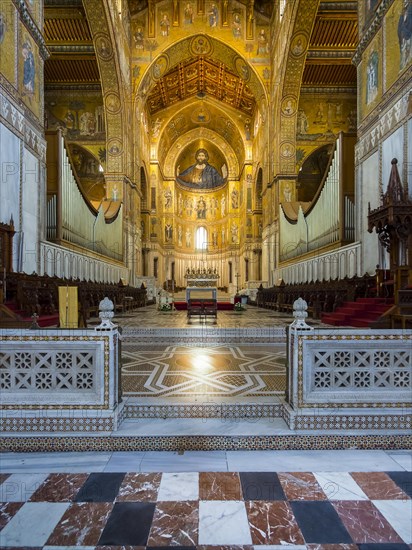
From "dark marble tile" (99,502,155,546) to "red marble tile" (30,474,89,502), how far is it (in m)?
0.31

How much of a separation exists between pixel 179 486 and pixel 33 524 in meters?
0.76

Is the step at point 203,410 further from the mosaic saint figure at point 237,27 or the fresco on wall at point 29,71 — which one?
the mosaic saint figure at point 237,27

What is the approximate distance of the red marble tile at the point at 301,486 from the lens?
1.90 meters

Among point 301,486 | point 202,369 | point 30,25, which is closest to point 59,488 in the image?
point 301,486

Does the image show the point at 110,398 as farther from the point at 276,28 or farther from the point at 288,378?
the point at 276,28

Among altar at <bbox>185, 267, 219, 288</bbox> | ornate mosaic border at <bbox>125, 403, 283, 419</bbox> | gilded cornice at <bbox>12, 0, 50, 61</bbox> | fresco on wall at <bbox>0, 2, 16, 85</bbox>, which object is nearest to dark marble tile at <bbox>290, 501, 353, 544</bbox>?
ornate mosaic border at <bbox>125, 403, 283, 419</bbox>

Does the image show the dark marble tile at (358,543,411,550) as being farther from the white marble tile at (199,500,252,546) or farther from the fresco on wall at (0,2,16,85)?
the fresco on wall at (0,2,16,85)

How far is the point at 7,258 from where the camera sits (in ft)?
19.7

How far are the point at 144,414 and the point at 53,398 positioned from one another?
70 centimetres

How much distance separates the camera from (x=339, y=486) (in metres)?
2.00

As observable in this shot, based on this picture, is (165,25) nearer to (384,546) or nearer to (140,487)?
(140,487)

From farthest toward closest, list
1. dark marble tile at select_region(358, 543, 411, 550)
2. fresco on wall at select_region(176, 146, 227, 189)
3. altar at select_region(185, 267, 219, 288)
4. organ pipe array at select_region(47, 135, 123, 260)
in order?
1. fresco on wall at select_region(176, 146, 227, 189)
2. altar at select_region(185, 267, 219, 288)
3. organ pipe array at select_region(47, 135, 123, 260)
4. dark marble tile at select_region(358, 543, 411, 550)

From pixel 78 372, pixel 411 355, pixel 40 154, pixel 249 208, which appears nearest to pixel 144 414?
pixel 78 372

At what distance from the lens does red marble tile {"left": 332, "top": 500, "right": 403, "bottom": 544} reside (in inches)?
62.3
